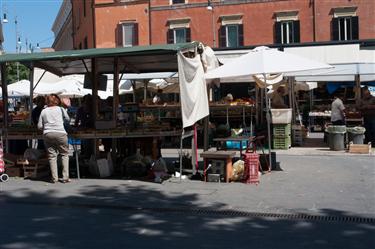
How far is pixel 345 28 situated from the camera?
3241 centimetres

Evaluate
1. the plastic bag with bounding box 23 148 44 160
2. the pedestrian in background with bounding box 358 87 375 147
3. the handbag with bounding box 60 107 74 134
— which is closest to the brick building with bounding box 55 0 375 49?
the pedestrian in background with bounding box 358 87 375 147

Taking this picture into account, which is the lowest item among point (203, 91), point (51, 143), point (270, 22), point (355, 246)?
point (355, 246)

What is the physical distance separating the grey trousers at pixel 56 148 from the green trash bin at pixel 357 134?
8.69m

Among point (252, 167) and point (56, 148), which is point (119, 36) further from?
point (252, 167)

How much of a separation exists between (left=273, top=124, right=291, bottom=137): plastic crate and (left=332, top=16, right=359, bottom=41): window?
685 inches

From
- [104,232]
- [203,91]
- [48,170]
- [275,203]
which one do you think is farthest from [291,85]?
[104,232]

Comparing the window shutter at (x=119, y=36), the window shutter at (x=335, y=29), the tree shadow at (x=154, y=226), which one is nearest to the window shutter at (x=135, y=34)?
the window shutter at (x=119, y=36)

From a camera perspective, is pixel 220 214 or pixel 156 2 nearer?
pixel 220 214

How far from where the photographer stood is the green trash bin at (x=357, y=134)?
15820 mm

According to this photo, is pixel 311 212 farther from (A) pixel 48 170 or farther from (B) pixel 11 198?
(A) pixel 48 170

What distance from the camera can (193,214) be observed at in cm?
805

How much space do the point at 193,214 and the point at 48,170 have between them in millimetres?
5338

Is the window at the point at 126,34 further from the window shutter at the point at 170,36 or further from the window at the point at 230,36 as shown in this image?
the window at the point at 230,36

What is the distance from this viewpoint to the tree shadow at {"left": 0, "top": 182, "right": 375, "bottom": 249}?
6406 mm
